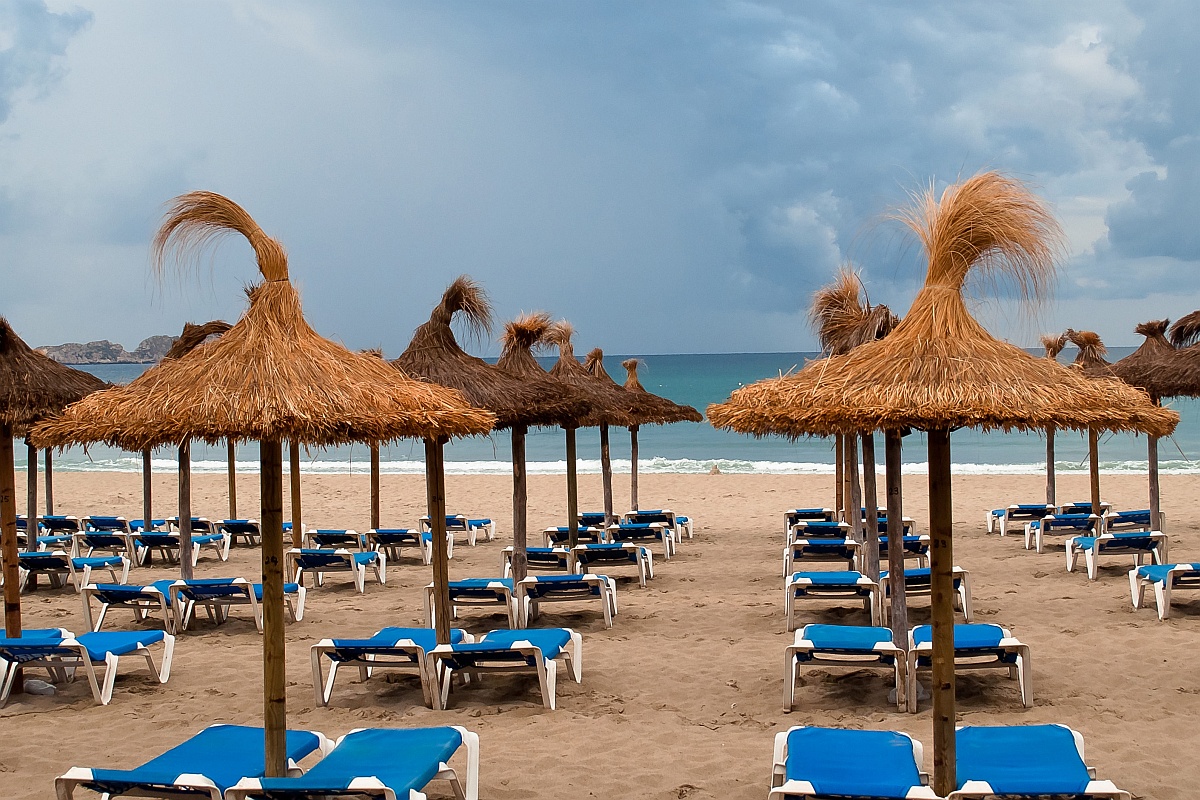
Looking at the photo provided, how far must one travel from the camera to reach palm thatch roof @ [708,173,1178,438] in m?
3.50

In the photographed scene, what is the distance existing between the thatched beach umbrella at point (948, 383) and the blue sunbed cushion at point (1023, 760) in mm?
208

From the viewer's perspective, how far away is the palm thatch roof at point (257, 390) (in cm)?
367

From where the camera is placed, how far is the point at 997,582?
9477 millimetres

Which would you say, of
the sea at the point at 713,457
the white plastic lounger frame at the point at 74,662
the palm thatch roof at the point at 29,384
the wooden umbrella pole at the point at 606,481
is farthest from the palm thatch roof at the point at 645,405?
the sea at the point at 713,457

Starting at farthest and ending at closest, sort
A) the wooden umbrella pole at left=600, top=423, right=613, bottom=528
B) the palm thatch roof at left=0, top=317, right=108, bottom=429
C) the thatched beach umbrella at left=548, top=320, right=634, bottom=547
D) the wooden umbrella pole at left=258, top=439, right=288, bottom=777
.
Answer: the wooden umbrella pole at left=600, top=423, right=613, bottom=528 < the thatched beach umbrella at left=548, top=320, right=634, bottom=547 < the palm thatch roof at left=0, top=317, right=108, bottom=429 < the wooden umbrella pole at left=258, top=439, right=288, bottom=777

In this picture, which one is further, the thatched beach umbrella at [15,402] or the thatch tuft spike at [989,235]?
the thatched beach umbrella at [15,402]

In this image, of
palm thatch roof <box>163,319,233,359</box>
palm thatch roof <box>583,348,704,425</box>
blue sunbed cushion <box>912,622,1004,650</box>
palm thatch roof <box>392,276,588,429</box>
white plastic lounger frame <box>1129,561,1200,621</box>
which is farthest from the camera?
palm thatch roof <box>583,348,704,425</box>

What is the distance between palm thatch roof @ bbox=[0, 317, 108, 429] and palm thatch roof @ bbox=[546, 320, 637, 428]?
539 centimetres

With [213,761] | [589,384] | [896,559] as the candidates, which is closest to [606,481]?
[589,384]

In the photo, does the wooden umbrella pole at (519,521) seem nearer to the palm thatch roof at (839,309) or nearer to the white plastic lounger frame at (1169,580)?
the palm thatch roof at (839,309)

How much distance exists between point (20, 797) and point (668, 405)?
10.2 metres

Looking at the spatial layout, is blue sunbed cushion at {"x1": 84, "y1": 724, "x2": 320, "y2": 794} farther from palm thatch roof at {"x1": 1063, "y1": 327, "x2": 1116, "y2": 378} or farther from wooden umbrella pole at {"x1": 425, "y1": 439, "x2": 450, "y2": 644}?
palm thatch roof at {"x1": 1063, "y1": 327, "x2": 1116, "y2": 378}

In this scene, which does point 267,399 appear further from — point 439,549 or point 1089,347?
point 1089,347

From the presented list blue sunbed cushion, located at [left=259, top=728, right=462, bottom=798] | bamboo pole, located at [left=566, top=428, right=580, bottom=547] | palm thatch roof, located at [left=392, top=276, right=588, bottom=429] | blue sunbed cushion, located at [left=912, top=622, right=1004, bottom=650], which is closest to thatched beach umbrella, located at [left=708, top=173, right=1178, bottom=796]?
blue sunbed cushion, located at [left=912, top=622, right=1004, bottom=650]
